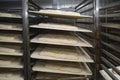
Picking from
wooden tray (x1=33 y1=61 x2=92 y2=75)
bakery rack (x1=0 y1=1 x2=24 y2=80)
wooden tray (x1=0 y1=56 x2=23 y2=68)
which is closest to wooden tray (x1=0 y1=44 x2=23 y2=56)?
bakery rack (x1=0 y1=1 x2=24 y2=80)

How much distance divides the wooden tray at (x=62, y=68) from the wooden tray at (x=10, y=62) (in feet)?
0.60

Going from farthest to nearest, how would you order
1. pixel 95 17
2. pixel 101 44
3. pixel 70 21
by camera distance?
pixel 70 21, pixel 101 44, pixel 95 17

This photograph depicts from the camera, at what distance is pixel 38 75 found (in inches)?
72.6

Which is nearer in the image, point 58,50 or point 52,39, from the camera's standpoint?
point 52,39

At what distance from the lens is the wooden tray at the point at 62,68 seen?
1.66 m

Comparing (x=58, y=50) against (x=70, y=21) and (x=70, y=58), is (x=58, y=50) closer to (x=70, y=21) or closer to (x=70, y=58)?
(x=70, y=58)

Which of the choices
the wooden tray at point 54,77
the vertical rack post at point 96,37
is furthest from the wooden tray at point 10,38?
the vertical rack post at point 96,37

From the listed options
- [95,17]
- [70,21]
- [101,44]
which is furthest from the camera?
[70,21]

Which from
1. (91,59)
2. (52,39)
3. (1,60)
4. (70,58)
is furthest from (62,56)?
(1,60)

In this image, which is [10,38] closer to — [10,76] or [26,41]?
[26,41]

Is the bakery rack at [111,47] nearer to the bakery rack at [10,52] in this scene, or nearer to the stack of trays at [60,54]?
the stack of trays at [60,54]

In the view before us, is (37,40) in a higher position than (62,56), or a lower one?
higher

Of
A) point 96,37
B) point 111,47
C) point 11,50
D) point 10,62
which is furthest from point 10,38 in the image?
point 111,47

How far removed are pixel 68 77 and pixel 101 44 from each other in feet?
1.64
